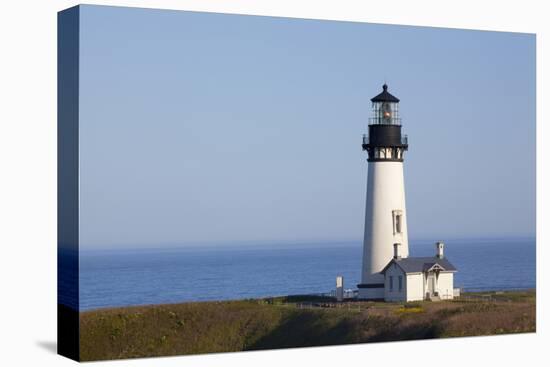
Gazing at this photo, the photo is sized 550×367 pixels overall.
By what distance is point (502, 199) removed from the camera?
3384cm

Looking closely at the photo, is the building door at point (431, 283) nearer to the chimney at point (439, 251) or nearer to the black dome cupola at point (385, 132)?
the chimney at point (439, 251)

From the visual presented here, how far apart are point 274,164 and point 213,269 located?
4.17 m

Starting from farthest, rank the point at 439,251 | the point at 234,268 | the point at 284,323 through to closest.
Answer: the point at 234,268, the point at 439,251, the point at 284,323

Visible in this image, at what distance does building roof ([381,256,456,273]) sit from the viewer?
3303 centimetres

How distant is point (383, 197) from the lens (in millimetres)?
33344

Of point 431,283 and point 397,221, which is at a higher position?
point 397,221

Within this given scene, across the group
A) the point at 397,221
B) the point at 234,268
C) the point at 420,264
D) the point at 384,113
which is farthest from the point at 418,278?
the point at 234,268

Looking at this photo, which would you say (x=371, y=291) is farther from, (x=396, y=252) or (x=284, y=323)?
(x=284, y=323)

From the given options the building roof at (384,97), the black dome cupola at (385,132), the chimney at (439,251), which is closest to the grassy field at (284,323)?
the chimney at (439,251)

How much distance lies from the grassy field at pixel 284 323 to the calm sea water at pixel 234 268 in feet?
1.32

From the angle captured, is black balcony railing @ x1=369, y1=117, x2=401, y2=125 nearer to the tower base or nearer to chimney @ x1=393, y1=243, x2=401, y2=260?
chimney @ x1=393, y1=243, x2=401, y2=260

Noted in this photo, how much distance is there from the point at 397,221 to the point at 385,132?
1.92 metres

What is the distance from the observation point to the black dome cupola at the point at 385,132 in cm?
3259

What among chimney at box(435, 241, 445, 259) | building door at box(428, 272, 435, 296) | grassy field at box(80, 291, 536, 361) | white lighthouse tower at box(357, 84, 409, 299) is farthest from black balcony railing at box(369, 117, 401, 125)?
grassy field at box(80, 291, 536, 361)
